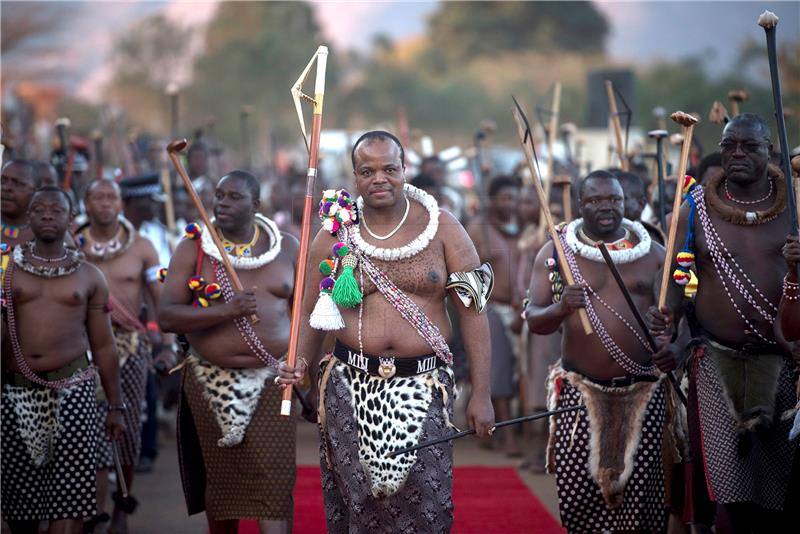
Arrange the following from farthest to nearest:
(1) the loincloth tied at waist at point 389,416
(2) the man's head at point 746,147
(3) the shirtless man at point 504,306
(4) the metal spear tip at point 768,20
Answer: (3) the shirtless man at point 504,306
(2) the man's head at point 746,147
(4) the metal spear tip at point 768,20
(1) the loincloth tied at waist at point 389,416

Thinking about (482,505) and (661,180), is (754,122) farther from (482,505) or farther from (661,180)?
(482,505)

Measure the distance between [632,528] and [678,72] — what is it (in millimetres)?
35456

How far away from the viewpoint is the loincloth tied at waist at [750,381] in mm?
7328

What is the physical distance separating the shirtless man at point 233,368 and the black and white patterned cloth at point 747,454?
2385 millimetres

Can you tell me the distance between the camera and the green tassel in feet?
21.6

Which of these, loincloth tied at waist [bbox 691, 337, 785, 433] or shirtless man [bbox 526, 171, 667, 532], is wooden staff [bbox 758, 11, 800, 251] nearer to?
loincloth tied at waist [bbox 691, 337, 785, 433]

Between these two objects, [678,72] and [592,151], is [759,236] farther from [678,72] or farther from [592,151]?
[678,72]

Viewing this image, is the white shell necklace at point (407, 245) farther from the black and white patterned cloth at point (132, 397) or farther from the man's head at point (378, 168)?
the black and white patterned cloth at point (132, 397)

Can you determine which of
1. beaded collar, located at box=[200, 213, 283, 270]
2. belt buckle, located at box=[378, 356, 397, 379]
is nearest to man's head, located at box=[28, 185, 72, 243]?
beaded collar, located at box=[200, 213, 283, 270]

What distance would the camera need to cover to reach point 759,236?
7391 mm

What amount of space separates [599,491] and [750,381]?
40.1 inches

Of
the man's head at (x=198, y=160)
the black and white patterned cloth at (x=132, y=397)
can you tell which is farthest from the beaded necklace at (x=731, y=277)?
the man's head at (x=198, y=160)

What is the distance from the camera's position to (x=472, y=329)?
6.67 meters

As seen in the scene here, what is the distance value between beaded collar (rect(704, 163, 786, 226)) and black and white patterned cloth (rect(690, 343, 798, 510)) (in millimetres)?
718
